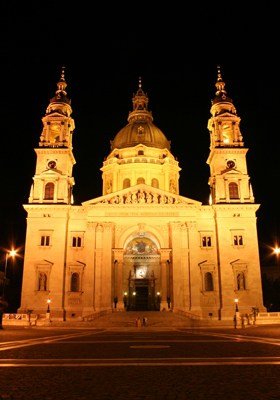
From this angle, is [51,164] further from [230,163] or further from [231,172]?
[230,163]

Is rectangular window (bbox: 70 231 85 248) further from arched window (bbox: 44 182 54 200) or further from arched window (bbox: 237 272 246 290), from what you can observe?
arched window (bbox: 237 272 246 290)

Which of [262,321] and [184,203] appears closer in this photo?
[262,321]

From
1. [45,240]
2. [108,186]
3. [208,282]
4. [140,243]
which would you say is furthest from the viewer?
[108,186]

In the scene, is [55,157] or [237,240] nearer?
[237,240]

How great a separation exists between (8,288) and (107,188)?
69.2ft

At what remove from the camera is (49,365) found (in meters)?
11.2

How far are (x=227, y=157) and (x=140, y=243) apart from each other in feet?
54.2

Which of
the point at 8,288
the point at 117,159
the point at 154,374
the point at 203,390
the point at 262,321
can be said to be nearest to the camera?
the point at 203,390

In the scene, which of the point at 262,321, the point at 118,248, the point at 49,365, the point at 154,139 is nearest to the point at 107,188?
the point at 154,139

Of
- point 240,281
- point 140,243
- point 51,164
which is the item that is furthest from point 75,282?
point 240,281

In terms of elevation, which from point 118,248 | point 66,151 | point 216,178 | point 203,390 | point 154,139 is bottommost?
point 203,390

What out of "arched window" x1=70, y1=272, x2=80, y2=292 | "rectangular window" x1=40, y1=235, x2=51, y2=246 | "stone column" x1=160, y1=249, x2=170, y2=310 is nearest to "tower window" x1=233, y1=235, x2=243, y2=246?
"stone column" x1=160, y1=249, x2=170, y2=310

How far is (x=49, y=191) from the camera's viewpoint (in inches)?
2106

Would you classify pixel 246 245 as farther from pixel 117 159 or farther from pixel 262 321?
pixel 117 159
